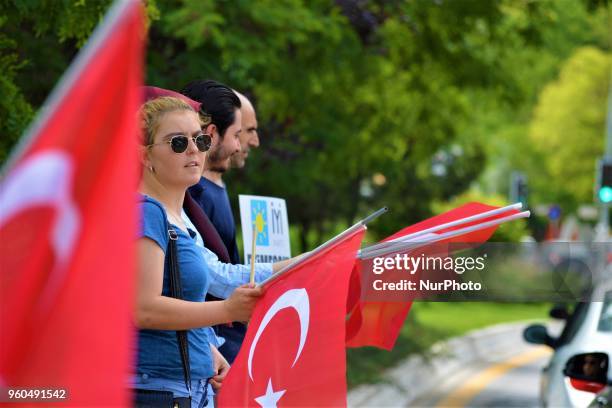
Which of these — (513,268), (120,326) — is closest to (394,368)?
(513,268)

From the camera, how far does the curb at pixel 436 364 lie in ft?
39.8

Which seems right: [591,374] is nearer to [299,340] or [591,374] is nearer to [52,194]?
[299,340]

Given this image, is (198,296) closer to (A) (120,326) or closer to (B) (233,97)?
(B) (233,97)

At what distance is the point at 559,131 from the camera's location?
60281mm

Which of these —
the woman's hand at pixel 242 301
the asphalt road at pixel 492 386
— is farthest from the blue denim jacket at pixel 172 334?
the asphalt road at pixel 492 386

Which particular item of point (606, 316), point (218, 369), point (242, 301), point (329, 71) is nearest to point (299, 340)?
point (242, 301)

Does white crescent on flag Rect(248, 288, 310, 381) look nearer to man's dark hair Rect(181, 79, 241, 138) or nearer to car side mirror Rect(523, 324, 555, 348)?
man's dark hair Rect(181, 79, 241, 138)

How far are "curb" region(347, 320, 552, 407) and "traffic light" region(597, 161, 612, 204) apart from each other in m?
2.67

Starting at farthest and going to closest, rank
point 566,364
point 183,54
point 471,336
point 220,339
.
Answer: point 471,336 → point 183,54 → point 566,364 → point 220,339

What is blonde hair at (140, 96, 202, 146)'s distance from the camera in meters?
3.75

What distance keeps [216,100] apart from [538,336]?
3698 mm

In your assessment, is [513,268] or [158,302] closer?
[158,302]

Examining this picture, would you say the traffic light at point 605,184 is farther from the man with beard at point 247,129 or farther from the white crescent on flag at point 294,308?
the white crescent on flag at point 294,308

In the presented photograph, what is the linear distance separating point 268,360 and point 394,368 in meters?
10.7
